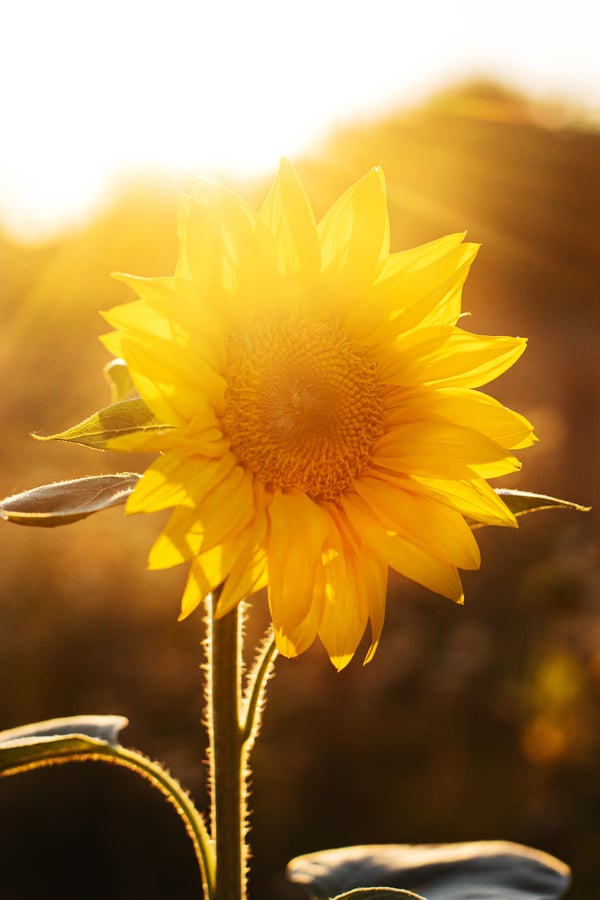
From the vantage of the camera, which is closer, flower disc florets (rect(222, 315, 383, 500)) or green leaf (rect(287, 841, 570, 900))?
flower disc florets (rect(222, 315, 383, 500))

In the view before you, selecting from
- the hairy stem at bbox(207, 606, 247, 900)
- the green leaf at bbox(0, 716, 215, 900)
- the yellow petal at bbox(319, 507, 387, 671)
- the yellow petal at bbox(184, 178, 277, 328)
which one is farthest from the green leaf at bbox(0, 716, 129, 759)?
the yellow petal at bbox(184, 178, 277, 328)

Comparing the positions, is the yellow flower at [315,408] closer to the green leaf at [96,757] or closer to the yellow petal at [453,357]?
the yellow petal at [453,357]

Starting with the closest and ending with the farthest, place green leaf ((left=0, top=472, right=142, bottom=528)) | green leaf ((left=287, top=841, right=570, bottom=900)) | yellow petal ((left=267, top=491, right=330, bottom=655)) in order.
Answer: green leaf ((left=0, top=472, right=142, bottom=528)) → yellow petal ((left=267, top=491, right=330, bottom=655)) → green leaf ((left=287, top=841, right=570, bottom=900))

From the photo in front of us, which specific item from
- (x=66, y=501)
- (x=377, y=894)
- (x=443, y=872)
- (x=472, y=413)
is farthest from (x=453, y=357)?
(x=443, y=872)

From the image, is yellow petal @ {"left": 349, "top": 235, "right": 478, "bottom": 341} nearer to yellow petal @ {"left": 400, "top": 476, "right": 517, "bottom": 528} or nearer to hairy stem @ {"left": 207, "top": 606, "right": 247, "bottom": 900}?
yellow petal @ {"left": 400, "top": 476, "right": 517, "bottom": 528}

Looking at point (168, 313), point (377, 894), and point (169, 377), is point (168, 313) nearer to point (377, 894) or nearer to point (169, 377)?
point (169, 377)

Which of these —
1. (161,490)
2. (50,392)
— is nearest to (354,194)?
(161,490)

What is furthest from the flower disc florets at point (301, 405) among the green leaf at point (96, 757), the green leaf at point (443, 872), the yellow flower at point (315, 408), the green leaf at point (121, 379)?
the green leaf at point (443, 872)
